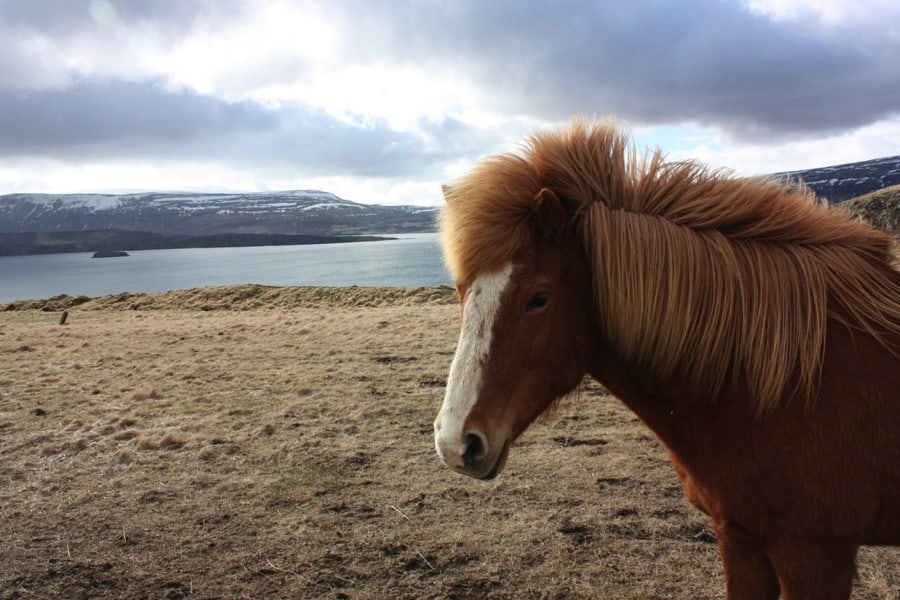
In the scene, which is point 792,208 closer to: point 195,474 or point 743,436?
point 743,436

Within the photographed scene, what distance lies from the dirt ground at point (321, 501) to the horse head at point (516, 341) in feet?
2.70

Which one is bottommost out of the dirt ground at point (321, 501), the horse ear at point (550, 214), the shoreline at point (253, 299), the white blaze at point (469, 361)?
the shoreline at point (253, 299)

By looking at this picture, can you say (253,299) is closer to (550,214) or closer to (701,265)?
(550,214)

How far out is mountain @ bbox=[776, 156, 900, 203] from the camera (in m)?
42.9

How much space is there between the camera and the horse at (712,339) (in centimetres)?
189

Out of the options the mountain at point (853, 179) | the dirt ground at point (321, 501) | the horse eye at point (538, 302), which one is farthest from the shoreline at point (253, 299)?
the mountain at point (853, 179)

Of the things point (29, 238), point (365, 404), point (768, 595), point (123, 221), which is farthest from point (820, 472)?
point (123, 221)

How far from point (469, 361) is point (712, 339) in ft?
2.95

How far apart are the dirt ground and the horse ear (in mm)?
1092

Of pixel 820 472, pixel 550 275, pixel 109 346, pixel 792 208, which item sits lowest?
pixel 109 346

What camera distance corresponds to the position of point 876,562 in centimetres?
352

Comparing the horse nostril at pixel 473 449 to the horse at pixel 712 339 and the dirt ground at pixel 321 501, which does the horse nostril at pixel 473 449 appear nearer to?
the horse at pixel 712 339

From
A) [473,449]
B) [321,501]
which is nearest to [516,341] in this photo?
[473,449]

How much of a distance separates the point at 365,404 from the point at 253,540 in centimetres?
312
